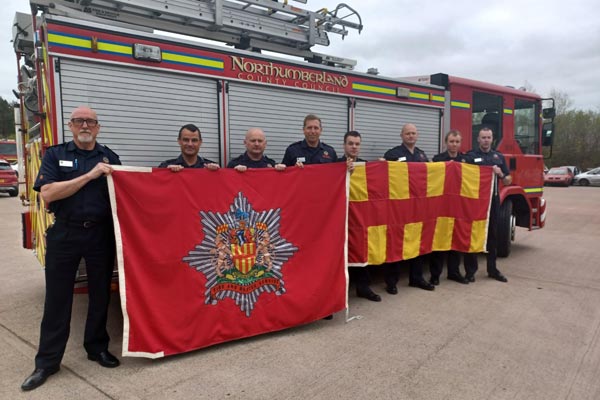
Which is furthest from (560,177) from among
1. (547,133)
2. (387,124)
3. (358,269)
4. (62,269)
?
(62,269)

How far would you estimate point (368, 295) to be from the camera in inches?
199

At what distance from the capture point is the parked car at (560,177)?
2887 cm

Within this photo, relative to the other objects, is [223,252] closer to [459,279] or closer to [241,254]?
[241,254]

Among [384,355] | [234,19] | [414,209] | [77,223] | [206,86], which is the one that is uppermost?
[234,19]

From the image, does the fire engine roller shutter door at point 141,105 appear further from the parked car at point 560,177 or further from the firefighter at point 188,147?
the parked car at point 560,177

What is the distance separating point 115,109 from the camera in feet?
13.0

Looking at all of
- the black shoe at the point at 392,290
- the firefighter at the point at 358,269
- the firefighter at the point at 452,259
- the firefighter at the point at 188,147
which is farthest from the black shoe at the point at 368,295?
the firefighter at the point at 188,147

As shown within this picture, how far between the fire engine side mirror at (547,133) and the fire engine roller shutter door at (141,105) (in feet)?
20.8

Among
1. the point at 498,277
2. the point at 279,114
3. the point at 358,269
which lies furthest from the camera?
the point at 498,277

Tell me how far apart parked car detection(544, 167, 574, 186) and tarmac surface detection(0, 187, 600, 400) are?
2711cm

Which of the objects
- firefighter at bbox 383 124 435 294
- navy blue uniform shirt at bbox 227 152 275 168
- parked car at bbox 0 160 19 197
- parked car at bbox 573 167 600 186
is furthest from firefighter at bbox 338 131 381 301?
parked car at bbox 573 167 600 186

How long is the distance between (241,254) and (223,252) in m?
0.17

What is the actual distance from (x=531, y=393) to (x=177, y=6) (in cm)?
489

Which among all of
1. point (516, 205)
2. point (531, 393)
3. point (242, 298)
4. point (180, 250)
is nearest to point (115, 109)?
point (180, 250)
